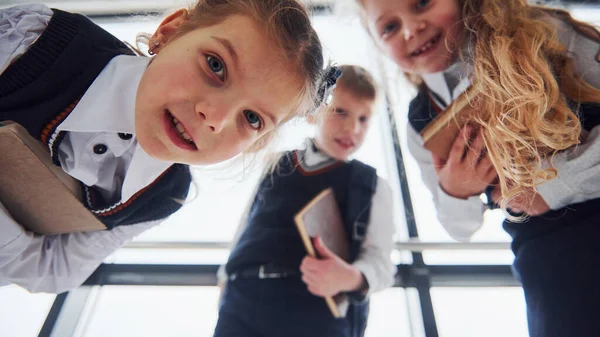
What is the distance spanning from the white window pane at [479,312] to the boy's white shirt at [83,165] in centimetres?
97

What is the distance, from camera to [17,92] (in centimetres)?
48

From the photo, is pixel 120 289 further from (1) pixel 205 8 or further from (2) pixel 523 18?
(2) pixel 523 18

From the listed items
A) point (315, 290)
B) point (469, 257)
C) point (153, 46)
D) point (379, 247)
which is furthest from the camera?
point (469, 257)

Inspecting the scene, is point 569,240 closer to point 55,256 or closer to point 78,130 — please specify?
point 78,130

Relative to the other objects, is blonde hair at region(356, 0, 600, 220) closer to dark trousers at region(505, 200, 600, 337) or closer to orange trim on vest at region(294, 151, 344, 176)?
dark trousers at region(505, 200, 600, 337)

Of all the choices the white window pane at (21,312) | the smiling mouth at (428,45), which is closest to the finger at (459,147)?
the smiling mouth at (428,45)

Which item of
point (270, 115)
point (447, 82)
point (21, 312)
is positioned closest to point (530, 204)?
point (447, 82)

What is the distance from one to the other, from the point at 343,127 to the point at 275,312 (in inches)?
24.8

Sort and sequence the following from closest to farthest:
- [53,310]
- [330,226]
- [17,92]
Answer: [17,92], [330,226], [53,310]

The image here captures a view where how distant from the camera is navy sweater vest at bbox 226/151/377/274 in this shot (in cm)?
93

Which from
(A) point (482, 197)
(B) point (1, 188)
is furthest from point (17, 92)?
(A) point (482, 197)

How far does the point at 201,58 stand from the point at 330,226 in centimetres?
66

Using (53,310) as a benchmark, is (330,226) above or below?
above

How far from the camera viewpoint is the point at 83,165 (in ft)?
1.78
